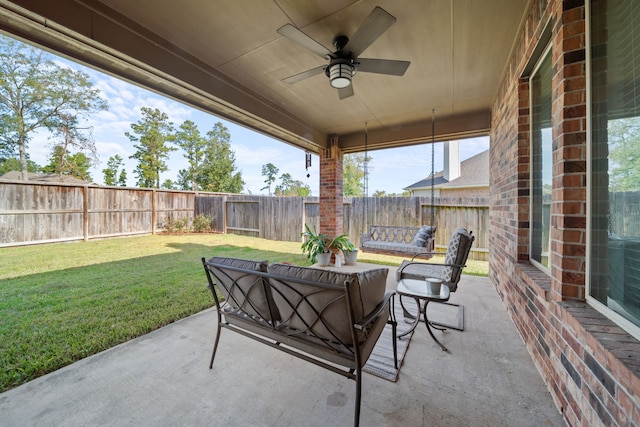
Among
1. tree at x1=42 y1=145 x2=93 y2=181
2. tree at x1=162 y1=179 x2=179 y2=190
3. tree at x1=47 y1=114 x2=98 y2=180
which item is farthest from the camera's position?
tree at x1=162 y1=179 x2=179 y2=190

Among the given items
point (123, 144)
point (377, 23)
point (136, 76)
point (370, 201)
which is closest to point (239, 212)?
point (370, 201)

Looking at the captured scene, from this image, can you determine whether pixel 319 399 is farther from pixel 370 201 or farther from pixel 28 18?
pixel 370 201

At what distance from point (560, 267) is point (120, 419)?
2.68 metres

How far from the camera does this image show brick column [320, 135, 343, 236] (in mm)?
5348

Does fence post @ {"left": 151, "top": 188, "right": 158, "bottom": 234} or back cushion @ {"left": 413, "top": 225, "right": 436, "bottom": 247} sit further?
fence post @ {"left": 151, "top": 188, "right": 158, "bottom": 234}

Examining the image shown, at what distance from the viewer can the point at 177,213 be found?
9.42 meters

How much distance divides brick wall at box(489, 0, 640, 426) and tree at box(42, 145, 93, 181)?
15111mm

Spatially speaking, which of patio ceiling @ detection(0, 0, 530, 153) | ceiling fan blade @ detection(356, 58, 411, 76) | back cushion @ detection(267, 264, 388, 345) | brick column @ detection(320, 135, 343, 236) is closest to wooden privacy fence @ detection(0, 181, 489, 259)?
brick column @ detection(320, 135, 343, 236)

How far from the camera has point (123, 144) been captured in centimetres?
1481

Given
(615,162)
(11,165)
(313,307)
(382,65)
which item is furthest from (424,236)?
(11,165)

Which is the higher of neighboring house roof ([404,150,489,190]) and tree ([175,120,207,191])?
tree ([175,120,207,191])

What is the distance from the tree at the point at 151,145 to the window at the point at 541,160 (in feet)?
59.4

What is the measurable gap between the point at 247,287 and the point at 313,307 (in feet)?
1.76

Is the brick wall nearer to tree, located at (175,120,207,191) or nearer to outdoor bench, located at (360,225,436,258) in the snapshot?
outdoor bench, located at (360,225,436,258)
